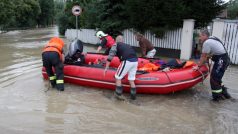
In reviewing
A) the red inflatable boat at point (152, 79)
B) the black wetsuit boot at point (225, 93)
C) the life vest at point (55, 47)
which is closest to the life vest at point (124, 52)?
the red inflatable boat at point (152, 79)

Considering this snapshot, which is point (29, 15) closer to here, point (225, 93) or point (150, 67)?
point (150, 67)

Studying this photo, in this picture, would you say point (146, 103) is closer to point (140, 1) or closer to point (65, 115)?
point (65, 115)

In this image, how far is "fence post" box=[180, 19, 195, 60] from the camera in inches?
500

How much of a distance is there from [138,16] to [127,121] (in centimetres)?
870

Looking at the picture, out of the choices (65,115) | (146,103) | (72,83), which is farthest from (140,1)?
(65,115)

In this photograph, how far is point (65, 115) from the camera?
632 centimetres

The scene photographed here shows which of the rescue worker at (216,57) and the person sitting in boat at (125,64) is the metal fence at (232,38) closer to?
the rescue worker at (216,57)

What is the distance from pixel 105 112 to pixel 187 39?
293 inches

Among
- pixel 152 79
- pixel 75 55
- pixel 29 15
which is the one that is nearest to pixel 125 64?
pixel 152 79

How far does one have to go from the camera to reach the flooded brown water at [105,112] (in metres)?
5.63

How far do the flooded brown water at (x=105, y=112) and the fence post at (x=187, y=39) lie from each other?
4260mm

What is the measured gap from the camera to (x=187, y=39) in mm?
12875

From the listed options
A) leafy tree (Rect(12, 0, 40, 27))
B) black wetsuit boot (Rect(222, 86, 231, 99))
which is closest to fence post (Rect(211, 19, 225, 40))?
black wetsuit boot (Rect(222, 86, 231, 99))

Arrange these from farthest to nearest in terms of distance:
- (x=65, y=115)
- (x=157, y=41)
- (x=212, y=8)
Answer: (x=157, y=41)
(x=212, y=8)
(x=65, y=115)
